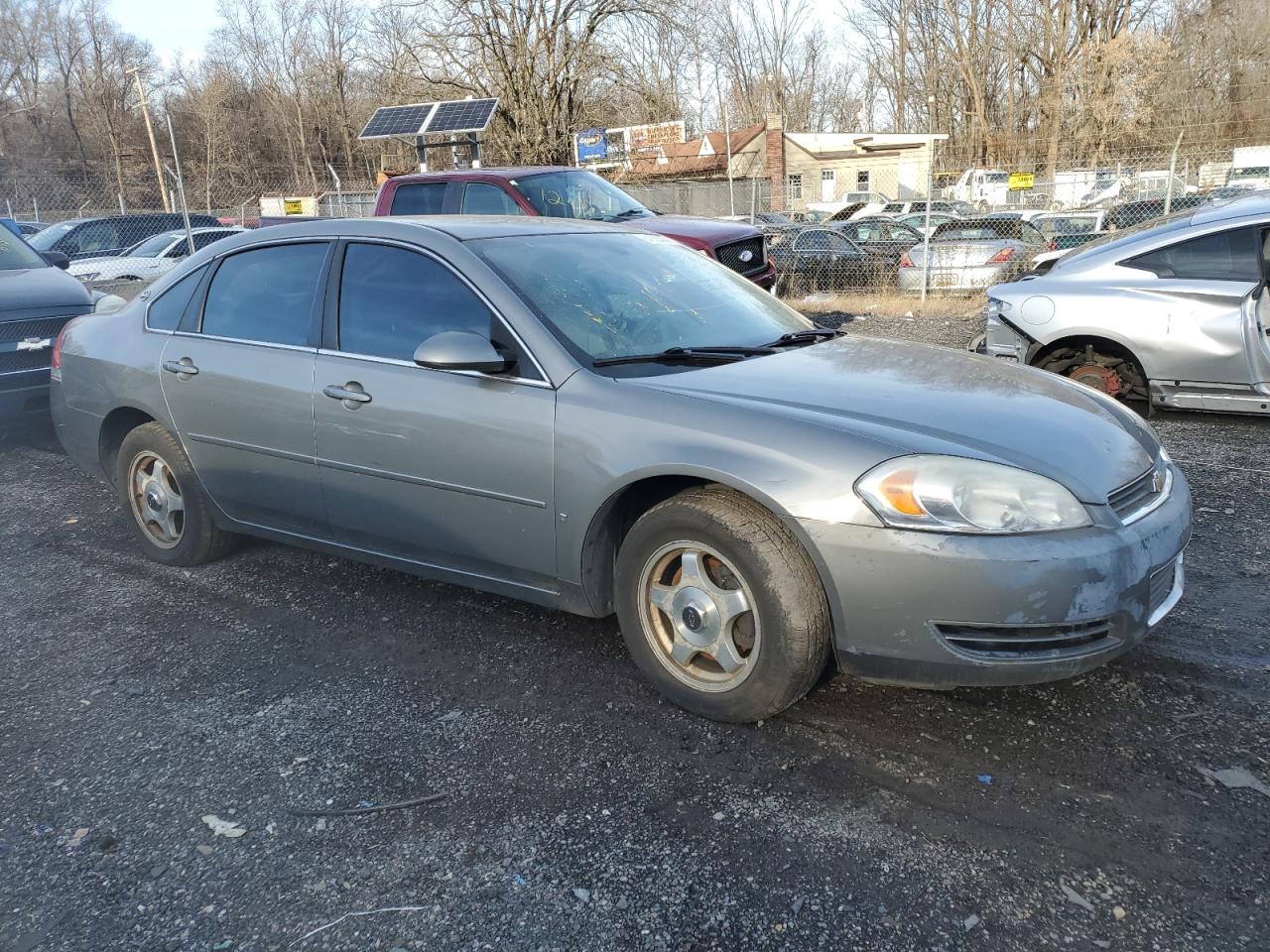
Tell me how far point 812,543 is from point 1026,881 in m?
0.98

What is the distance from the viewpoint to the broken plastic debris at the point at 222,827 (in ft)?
8.58

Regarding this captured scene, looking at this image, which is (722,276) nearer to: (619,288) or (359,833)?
(619,288)

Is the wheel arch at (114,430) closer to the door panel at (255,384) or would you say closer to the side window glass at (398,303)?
the door panel at (255,384)

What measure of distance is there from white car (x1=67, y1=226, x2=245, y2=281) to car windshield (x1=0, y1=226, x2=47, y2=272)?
6637 mm

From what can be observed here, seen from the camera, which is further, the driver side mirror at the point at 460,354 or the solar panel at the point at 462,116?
the solar panel at the point at 462,116

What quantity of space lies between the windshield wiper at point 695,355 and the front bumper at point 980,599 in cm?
94

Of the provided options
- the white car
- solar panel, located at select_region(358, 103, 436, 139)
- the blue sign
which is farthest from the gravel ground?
the blue sign

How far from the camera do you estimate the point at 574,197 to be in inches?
399

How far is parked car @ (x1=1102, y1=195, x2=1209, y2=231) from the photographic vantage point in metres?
15.6

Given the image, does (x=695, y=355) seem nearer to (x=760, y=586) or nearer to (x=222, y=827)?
(x=760, y=586)

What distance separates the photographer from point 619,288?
3.75 meters

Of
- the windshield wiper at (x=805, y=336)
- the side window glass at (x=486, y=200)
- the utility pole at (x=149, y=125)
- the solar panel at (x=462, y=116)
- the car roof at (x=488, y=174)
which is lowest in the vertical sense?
the windshield wiper at (x=805, y=336)

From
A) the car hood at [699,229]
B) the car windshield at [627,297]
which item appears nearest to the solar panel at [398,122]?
the car hood at [699,229]

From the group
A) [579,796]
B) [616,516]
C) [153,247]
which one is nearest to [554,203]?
[616,516]
